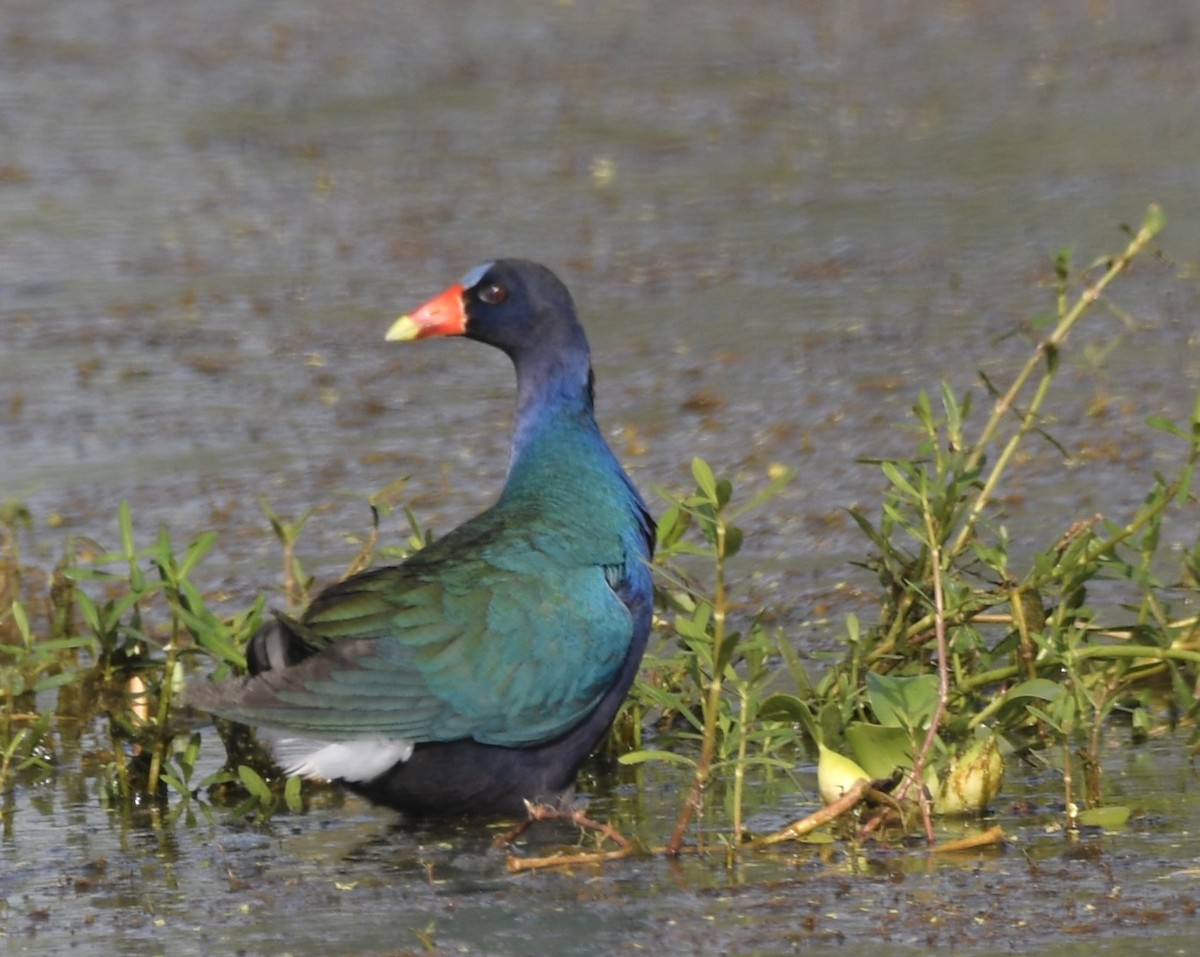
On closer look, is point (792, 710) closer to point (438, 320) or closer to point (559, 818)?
point (559, 818)

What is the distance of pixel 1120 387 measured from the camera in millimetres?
7961

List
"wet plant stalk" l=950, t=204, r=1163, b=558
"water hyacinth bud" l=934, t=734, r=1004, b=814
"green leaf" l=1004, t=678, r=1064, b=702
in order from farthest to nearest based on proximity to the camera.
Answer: "wet plant stalk" l=950, t=204, r=1163, b=558 < "water hyacinth bud" l=934, t=734, r=1004, b=814 < "green leaf" l=1004, t=678, r=1064, b=702

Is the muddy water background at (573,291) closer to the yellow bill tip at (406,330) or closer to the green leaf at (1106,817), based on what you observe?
the green leaf at (1106,817)

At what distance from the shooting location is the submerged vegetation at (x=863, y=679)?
4391 mm

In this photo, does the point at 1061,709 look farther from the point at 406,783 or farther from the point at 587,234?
the point at 587,234


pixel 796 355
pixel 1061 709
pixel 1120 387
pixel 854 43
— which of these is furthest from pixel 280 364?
pixel 854 43

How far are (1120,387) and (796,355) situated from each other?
4.07ft

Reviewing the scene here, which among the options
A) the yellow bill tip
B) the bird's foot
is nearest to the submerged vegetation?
the bird's foot

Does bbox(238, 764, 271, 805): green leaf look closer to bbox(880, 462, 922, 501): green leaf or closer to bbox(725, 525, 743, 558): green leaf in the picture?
bbox(725, 525, 743, 558): green leaf

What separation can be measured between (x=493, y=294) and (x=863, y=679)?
1.25 m

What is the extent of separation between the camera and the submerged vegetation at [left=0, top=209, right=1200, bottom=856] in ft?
14.4

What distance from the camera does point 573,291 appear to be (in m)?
9.67

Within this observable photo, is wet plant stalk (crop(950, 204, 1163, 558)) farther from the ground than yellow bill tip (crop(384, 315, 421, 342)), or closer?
closer

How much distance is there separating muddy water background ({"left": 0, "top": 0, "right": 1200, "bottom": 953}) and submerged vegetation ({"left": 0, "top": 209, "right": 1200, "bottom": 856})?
0.50 feet
